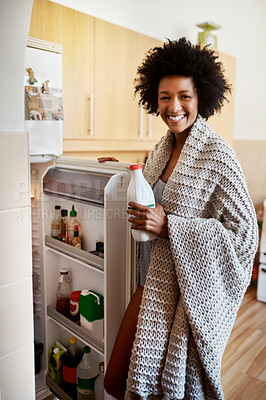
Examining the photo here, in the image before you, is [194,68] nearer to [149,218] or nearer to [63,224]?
[149,218]

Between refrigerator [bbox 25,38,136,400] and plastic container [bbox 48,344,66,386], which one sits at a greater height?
refrigerator [bbox 25,38,136,400]

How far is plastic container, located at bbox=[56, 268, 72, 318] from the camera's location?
1850 mm

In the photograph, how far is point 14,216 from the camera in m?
1.00

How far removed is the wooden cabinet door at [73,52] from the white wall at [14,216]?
0.89 metres

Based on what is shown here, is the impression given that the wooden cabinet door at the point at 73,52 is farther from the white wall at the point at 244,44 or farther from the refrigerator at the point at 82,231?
the white wall at the point at 244,44

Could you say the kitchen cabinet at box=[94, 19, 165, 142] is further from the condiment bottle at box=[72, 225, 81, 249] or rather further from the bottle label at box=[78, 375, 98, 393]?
the bottle label at box=[78, 375, 98, 393]

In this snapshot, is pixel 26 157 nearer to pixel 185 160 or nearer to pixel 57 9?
pixel 185 160

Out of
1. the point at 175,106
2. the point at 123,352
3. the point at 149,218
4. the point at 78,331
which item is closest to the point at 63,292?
the point at 78,331

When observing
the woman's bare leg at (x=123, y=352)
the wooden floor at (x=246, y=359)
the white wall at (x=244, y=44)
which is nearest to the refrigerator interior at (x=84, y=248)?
the woman's bare leg at (x=123, y=352)

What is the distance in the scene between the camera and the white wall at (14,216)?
3.11 feet

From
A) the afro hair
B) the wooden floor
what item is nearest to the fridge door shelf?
the wooden floor

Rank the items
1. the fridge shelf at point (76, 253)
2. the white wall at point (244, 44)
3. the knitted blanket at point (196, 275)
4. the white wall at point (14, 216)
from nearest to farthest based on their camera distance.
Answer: the white wall at point (14, 216), the knitted blanket at point (196, 275), the fridge shelf at point (76, 253), the white wall at point (244, 44)

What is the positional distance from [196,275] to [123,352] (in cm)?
46

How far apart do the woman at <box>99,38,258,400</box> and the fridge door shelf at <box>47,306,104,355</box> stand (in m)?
0.33
